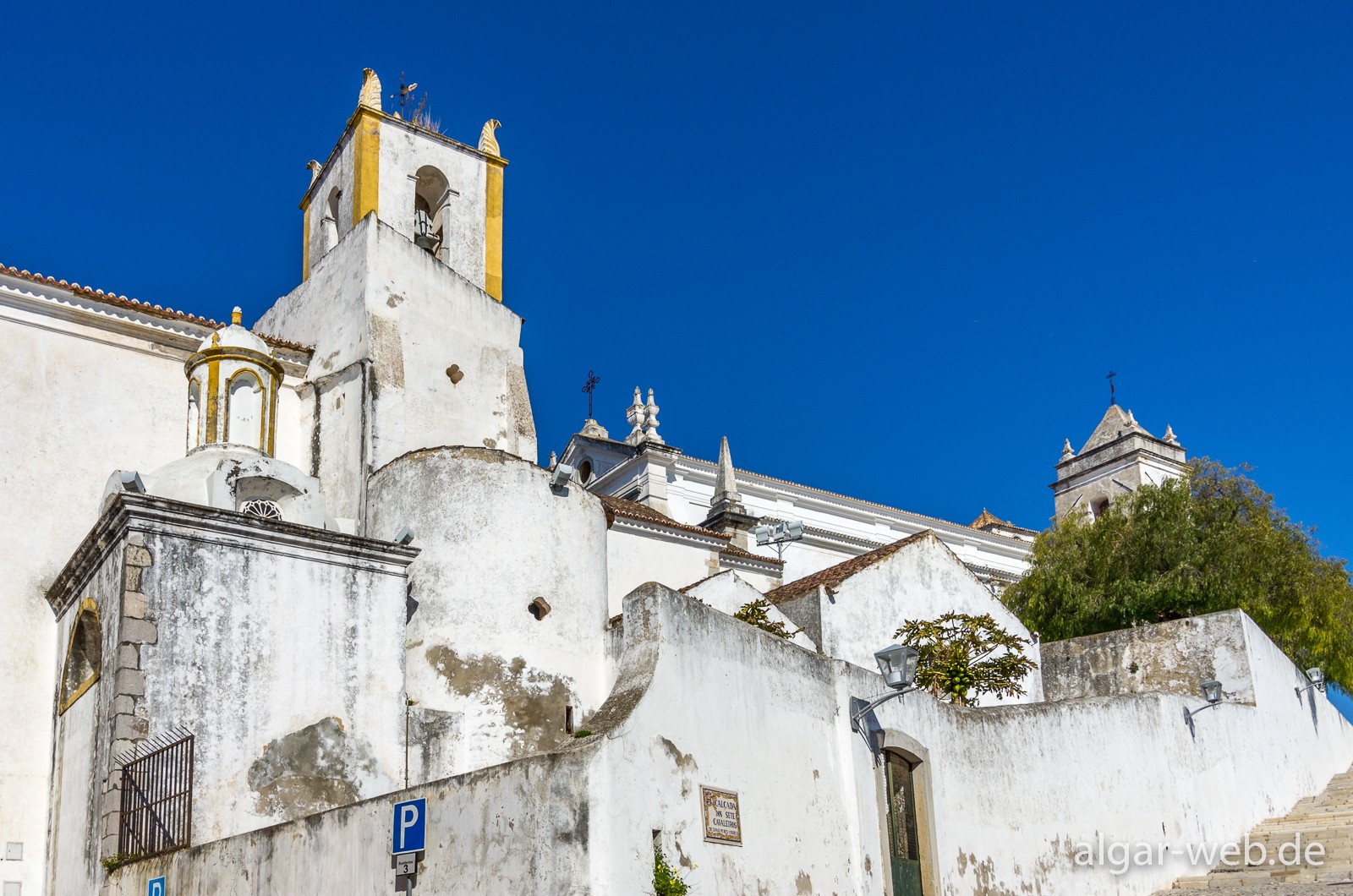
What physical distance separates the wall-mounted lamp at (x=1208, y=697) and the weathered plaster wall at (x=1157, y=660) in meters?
1.94

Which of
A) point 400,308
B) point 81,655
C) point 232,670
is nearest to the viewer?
point 232,670

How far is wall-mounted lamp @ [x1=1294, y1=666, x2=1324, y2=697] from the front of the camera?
26688 millimetres

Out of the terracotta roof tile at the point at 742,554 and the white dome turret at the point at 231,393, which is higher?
the white dome turret at the point at 231,393

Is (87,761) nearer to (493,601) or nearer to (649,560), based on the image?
(493,601)

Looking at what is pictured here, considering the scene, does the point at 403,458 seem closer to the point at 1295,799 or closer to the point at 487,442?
the point at 487,442

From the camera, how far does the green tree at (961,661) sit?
20766 millimetres

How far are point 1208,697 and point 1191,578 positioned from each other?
6.64 m

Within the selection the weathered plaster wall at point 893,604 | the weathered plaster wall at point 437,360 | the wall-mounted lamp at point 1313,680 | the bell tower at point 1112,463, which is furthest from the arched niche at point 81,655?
the bell tower at point 1112,463

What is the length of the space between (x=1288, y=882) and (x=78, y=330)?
18.9m

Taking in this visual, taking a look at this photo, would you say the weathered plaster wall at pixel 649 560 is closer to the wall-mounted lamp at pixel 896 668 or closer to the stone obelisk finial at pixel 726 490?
the stone obelisk finial at pixel 726 490

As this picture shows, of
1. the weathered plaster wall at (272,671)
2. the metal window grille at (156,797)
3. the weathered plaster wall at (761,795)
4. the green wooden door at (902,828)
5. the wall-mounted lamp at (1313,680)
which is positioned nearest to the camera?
the weathered plaster wall at (761,795)

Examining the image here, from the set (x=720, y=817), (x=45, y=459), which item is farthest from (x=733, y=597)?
(x=45, y=459)

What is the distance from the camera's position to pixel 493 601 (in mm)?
18625

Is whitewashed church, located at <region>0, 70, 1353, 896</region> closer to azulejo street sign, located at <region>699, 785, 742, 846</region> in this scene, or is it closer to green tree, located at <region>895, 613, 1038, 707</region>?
azulejo street sign, located at <region>699, 785, 742, 846</region>
